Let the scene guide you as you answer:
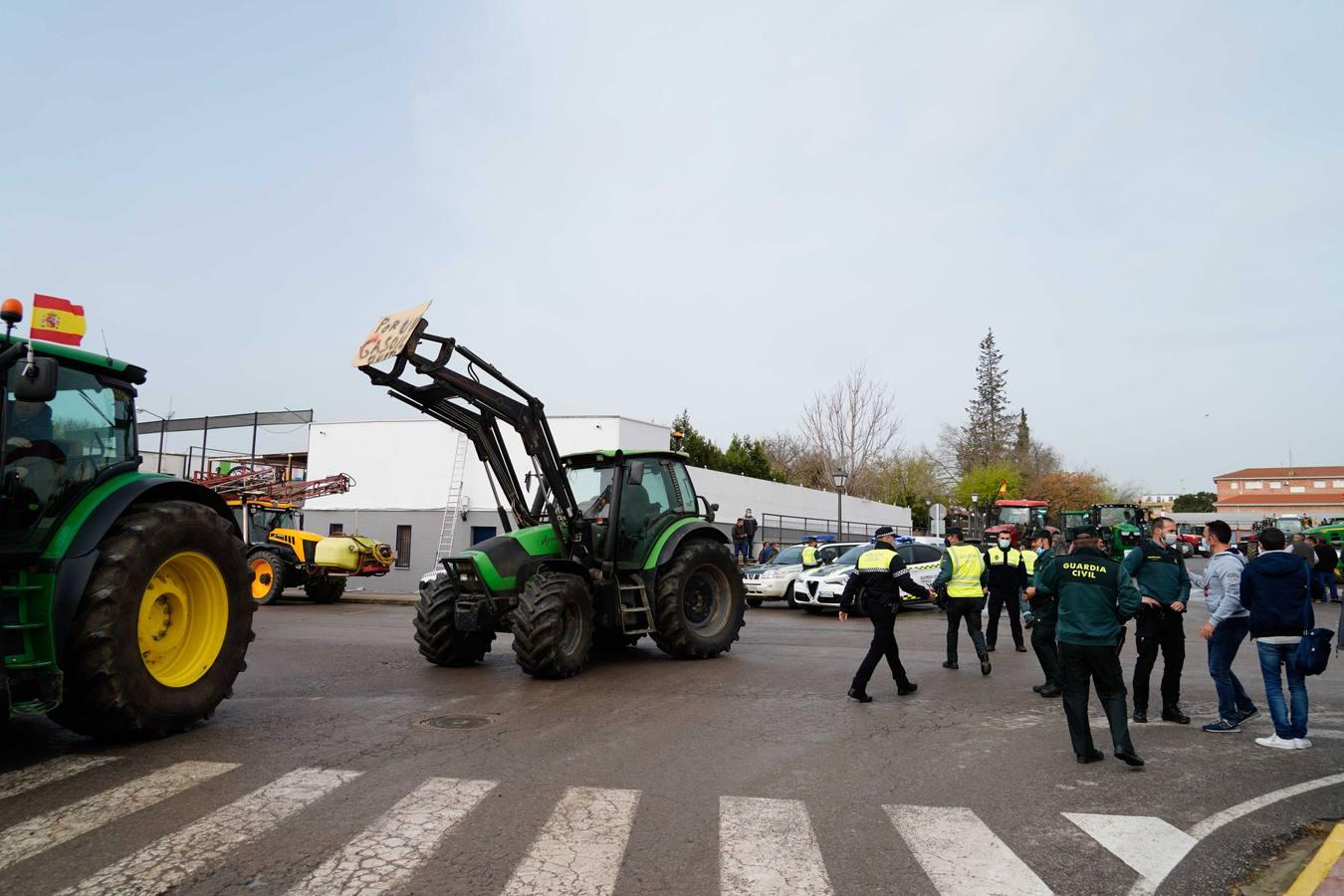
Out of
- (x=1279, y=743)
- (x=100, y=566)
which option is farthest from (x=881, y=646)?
(x=100, y=566)

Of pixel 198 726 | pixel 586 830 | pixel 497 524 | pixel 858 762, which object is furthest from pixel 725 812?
pixel 497 524

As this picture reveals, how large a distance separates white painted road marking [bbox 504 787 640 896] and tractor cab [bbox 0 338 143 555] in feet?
12.2

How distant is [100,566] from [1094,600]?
6.99 m

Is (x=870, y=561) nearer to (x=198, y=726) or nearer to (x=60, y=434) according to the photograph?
(x=198, y=726)

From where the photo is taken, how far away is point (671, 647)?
1110 centimetres

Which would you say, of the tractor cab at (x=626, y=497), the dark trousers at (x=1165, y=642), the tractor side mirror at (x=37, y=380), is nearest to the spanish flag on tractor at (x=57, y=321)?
the tractor side mirror at (x=37, y=380)

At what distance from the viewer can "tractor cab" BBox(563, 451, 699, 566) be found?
430 inches

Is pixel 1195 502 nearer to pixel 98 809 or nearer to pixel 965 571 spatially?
pixel 965 571

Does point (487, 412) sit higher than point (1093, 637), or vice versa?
point (487, 412)

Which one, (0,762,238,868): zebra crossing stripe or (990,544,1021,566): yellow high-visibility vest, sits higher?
(990,544,1021,566): yellow high-visibility vest

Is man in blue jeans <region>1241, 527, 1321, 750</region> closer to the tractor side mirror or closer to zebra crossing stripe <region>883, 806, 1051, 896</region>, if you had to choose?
zebra crossing stripe <region>883, 806, 1051, 896</region>

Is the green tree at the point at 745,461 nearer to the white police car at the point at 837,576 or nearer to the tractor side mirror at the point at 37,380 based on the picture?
the white police car at the point at 837,576

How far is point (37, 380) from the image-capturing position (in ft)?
16.9

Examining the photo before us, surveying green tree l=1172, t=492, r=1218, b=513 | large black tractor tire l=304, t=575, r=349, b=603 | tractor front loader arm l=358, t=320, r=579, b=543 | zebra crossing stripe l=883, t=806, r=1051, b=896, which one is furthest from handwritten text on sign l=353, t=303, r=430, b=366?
green tree l=1172, t=492, r=1218, b=513
